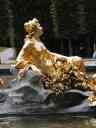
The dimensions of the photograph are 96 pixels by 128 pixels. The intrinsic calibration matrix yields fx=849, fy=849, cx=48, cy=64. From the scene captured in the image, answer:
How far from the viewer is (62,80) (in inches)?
636

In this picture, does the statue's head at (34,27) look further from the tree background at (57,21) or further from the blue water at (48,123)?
the tree background at (57,21)

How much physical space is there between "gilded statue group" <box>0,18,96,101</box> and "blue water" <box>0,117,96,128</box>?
0.80 m

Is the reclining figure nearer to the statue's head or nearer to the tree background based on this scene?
the statue's head

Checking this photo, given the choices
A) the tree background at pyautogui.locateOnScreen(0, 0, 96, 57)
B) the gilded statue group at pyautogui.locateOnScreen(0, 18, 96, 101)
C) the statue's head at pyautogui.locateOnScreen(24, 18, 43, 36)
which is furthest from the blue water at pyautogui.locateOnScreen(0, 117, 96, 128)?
the tree background at pyautogui.locateOnScreen(0, 0, 96, 57)

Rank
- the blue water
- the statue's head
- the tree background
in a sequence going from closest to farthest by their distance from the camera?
1. the blue water
2. the statue's head
3. the tree background

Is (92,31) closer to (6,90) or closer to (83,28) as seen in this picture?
(83,28)

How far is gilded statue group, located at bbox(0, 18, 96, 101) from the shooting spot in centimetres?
1611

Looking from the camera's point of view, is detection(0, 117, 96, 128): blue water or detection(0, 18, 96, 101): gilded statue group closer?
detection(0, 117, 96, 128): blue water

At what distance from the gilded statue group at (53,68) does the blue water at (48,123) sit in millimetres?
803

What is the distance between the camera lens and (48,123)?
1488 centimetres

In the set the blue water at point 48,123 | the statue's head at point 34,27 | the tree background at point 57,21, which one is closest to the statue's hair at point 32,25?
the statue's head at point 34,27

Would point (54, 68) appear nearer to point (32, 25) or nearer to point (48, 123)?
point (32, 25)

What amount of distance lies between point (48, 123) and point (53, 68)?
68.6 inches

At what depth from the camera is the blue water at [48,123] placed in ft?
47.5
